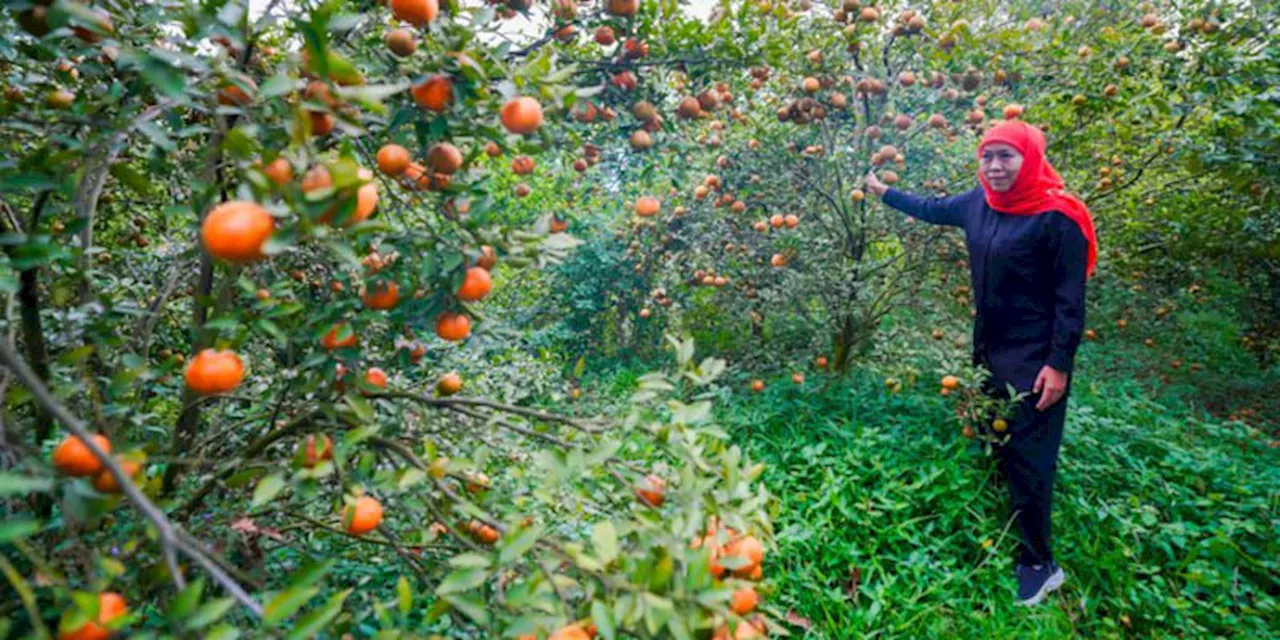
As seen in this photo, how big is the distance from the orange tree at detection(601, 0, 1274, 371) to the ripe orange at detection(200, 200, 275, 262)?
157 cm

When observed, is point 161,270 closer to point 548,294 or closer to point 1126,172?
point 548,294

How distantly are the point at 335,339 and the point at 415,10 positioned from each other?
55cm

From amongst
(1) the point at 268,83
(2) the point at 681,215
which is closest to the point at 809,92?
(2) the point at 681,215

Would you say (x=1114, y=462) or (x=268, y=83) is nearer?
(x=268, y=83)

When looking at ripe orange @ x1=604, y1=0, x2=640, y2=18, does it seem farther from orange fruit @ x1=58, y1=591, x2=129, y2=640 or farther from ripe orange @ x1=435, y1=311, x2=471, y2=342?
orange fruit @ x1=58, y1=591, x2=129, y2=640

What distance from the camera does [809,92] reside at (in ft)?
9.73

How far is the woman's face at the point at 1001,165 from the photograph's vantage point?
7.13 feet

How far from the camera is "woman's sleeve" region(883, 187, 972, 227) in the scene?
8.51ft

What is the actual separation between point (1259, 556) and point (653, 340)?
365cm

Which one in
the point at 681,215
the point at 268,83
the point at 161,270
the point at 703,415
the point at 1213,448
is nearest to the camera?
the point at 268,83

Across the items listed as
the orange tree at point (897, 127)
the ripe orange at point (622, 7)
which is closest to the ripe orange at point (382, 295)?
the ripe orange at point (622, 7)

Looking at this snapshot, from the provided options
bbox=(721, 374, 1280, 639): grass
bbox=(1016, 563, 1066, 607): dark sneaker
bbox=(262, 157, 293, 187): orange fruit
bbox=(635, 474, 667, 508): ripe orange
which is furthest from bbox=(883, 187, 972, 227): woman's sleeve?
bbox=(262, 157, 293, 187): orange fruit

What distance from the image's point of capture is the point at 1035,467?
2.27 m

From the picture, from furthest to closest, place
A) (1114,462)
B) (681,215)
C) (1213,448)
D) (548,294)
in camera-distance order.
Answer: (548,294) → (681,215) → (1213,448) → (1114,462)
